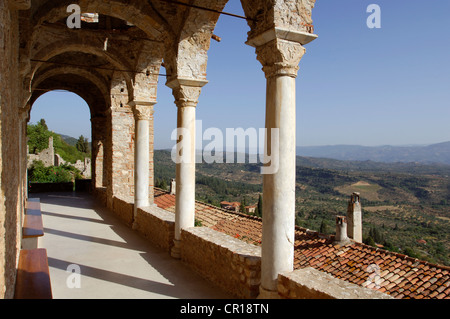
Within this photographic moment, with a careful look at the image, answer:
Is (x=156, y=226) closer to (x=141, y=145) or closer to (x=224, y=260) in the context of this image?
(x=141, y=145)

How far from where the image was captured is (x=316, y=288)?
3.53 m

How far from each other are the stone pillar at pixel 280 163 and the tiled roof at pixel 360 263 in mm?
7638

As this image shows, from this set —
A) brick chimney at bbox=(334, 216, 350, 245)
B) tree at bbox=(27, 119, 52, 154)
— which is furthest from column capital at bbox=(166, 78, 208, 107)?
tree at bbox=(27, 119, 52, 154)

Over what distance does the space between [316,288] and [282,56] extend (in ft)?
8.69

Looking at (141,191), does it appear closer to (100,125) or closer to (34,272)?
(34,272)

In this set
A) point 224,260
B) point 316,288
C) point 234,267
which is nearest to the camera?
point 316,288

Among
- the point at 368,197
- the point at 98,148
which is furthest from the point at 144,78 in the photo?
the point at 368,197

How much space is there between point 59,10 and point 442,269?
13371mm

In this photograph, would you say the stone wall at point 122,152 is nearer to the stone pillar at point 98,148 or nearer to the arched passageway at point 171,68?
the arched passageway at point 171,68

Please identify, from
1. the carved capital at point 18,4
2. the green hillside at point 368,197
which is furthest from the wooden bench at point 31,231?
the green hillside at point 368,197

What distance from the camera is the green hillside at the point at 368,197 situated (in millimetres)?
41250

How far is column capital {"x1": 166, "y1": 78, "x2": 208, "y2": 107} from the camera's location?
6672mm
